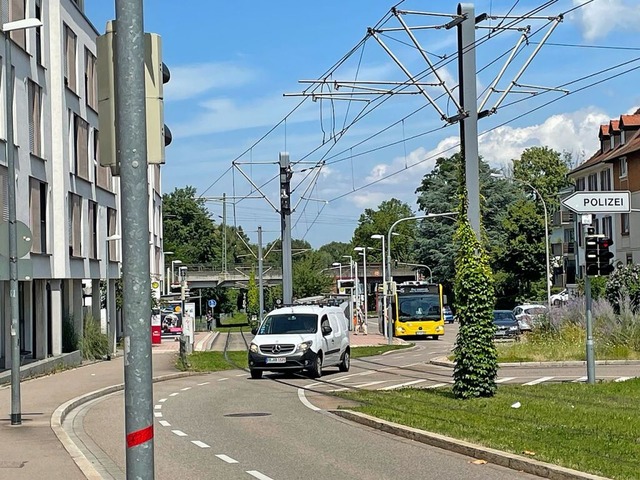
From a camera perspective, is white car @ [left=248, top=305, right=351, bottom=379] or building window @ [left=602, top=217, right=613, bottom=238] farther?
building window @ [left=602, top=217, right=613, bottom=238]

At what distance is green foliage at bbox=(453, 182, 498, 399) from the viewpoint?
18.2 meters

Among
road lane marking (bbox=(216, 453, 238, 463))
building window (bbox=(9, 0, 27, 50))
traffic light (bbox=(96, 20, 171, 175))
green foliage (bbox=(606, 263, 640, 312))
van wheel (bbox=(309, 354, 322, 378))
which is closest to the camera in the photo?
traffic light (bbox=(96, 20, 171, 175))

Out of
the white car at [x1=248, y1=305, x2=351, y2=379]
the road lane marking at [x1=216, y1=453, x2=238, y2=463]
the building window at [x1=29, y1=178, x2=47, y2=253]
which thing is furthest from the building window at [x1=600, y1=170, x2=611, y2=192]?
the road lane marking at [x1=216, y1=453, x2=238, y2=463]

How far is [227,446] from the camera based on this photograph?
14.4 m

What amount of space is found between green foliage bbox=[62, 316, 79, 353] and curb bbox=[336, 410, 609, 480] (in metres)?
23.5

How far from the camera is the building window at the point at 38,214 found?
32.3 meters

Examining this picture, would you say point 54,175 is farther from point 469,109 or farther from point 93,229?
point 469,109

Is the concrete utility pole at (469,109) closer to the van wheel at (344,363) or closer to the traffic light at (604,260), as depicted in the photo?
the traffic light at (604,260)

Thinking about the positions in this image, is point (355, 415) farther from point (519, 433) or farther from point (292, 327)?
point (292, 327)

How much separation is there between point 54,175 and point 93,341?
329 inches

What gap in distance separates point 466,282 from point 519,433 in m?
5.05

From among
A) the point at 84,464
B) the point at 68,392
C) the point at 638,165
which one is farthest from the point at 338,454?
the point at 638,165

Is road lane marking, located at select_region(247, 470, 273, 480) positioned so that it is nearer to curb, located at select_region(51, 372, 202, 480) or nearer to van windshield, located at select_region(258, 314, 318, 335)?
curb, located at select_region(51, 372, 202, 480)

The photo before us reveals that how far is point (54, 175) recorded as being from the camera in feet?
116
